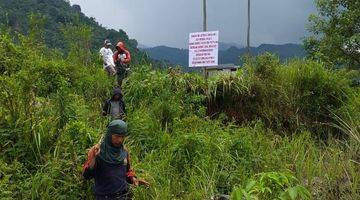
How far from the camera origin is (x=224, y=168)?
6.46 m

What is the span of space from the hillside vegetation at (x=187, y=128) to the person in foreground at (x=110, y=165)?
0.54 m

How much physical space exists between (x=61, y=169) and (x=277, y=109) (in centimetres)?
451

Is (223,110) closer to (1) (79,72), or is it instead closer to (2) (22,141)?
(1) (79,72)

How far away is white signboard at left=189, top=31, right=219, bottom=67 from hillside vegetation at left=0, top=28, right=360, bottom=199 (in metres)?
0.35

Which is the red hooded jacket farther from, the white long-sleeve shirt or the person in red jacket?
the white long-sleeve shirt

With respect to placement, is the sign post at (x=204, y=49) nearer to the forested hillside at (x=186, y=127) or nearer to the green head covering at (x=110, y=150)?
the forested hillside at (x=186, y=127)

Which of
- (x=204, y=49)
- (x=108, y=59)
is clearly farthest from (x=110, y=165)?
(x=108, y=59)

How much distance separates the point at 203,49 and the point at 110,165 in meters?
4.92

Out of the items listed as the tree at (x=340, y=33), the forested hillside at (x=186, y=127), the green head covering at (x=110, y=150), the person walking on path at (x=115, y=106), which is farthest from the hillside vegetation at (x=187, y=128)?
the tree at (x=340, y=33)

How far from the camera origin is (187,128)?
797 centimetres

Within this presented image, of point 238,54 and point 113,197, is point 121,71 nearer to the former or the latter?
point 238,54

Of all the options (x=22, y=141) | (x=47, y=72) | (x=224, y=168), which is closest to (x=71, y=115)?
(x=22, y=141)

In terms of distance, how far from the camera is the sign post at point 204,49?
9.75 meters

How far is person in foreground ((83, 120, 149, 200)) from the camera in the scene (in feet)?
17.2
